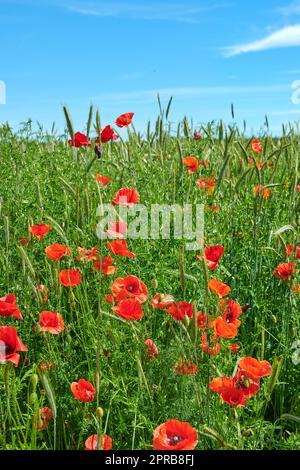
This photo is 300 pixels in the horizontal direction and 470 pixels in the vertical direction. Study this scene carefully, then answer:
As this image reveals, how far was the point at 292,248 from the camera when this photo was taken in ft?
6.10

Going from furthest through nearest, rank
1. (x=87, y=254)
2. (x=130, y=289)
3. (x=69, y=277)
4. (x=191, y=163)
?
(x=191, y=163) → (x=87, y=254) → (x=69, y=277) → (x=130, y=289)

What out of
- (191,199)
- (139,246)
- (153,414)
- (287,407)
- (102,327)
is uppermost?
(191,199)

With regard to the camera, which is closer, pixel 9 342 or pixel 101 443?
pixel 101 443

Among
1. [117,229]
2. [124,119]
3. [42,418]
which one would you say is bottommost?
[42,418]

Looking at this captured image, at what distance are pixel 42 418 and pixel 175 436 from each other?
48 centimetres

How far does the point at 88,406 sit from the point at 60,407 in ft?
0.25

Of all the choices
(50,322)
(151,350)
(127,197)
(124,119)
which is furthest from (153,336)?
(124,119)

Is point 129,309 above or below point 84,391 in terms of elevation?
above

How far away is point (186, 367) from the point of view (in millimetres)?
1439

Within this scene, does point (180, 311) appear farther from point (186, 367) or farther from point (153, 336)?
point (153, 336)

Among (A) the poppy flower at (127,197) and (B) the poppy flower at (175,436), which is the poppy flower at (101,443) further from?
(A) the poppy flower at (127,197)
